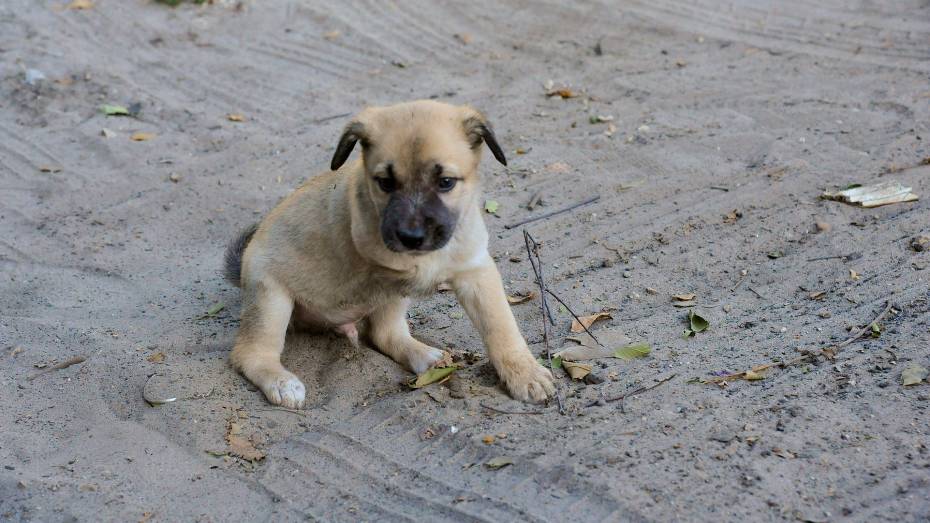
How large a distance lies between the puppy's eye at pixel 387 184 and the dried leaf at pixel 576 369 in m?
1.19

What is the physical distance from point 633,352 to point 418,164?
4.55 ft

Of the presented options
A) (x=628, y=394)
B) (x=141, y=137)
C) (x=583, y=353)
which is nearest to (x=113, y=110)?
(x=141, y=137)

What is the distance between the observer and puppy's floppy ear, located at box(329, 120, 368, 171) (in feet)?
14.0

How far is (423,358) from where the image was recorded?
4738mm

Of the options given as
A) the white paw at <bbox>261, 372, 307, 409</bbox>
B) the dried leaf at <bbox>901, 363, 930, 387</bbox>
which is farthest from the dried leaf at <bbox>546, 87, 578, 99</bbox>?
the dried leaf at <bbox>901, 363, 930, 387</bbox>

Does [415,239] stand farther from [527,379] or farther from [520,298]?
[520,298]

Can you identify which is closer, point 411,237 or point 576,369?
point 411,237

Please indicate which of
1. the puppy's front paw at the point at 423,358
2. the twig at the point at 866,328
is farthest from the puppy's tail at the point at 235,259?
the twig at the point at 866,328

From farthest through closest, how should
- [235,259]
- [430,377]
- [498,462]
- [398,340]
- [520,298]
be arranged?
[520,298]
[235,259]
[398,340]
[430,377]
[498,462]

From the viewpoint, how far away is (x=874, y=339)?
14.3ft

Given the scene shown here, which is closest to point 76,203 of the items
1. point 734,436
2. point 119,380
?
point 119,380

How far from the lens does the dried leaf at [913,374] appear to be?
3.94m

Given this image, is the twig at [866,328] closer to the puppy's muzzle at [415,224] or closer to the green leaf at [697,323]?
the green leaf at [697,323]

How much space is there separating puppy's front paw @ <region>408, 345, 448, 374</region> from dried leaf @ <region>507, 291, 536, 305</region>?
718 mm
